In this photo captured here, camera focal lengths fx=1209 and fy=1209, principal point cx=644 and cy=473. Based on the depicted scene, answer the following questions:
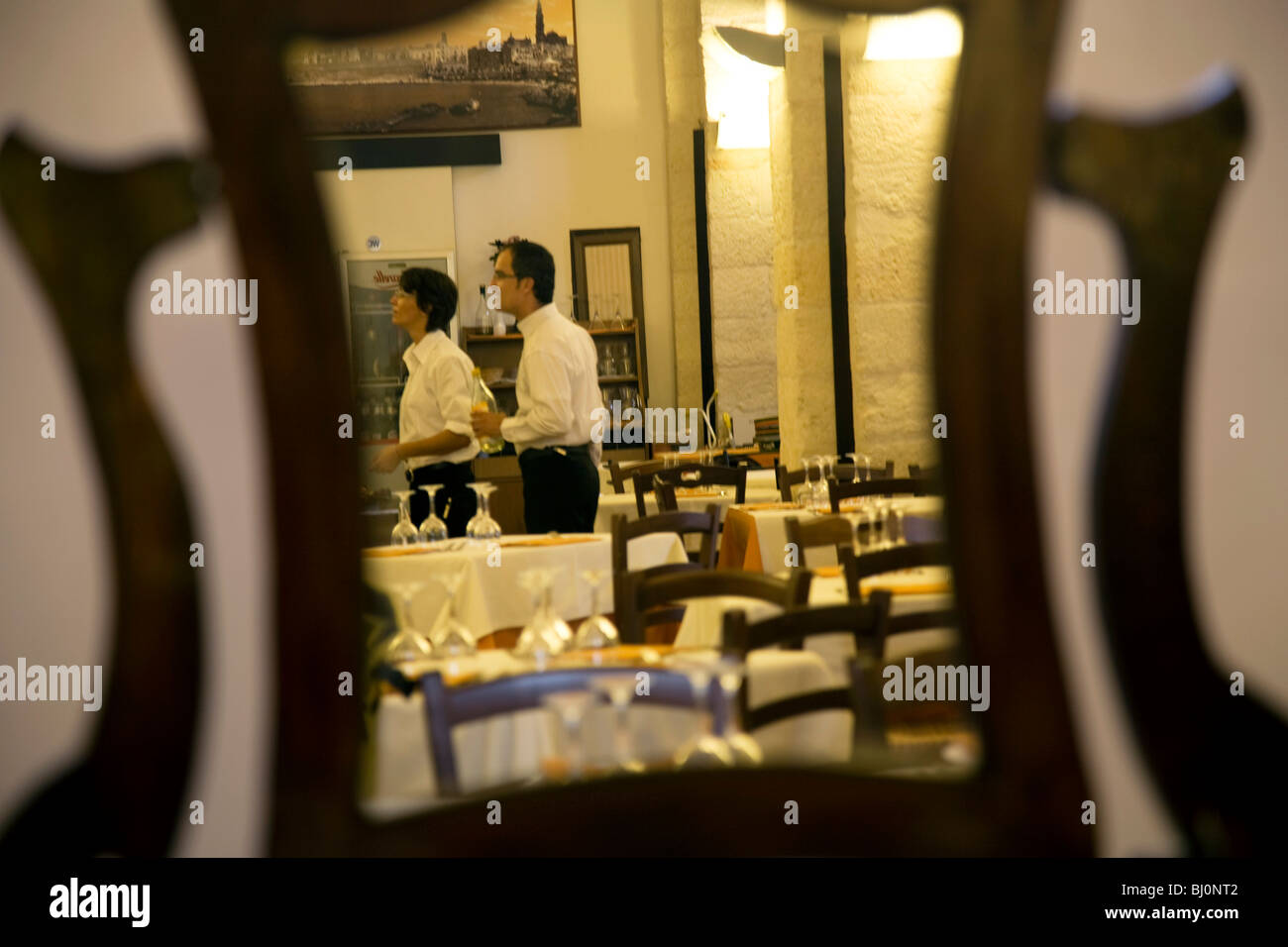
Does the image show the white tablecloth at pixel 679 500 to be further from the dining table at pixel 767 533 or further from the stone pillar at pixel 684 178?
the stone pillar at pixel 684 178

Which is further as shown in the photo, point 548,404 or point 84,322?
point 548,404

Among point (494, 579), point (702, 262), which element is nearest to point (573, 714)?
point (494, 579)

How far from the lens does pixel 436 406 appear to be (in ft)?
15.8

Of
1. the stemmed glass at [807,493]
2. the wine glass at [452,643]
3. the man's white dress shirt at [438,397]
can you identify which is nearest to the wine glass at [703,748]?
the wine glass at [452,643]

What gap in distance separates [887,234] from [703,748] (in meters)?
3.69

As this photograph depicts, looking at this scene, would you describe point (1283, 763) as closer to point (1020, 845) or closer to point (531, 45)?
point (1020, 845)

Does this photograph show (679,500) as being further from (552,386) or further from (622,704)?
(622,704)

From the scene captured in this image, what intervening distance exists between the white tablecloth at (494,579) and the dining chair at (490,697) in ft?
6.03

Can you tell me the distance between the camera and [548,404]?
4.68 metres

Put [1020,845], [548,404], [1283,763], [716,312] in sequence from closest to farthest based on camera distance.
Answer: [1020,845], [1283,763], [548,404], [716,312]

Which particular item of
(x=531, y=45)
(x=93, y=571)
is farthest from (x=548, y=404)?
(x=531, y=45)

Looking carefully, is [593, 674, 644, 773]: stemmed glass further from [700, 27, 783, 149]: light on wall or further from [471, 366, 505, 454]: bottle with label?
[700, 27, 783, 149]: light on wall

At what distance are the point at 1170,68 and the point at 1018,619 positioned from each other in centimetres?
97

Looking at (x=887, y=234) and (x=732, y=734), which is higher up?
(x=887, y=234)
